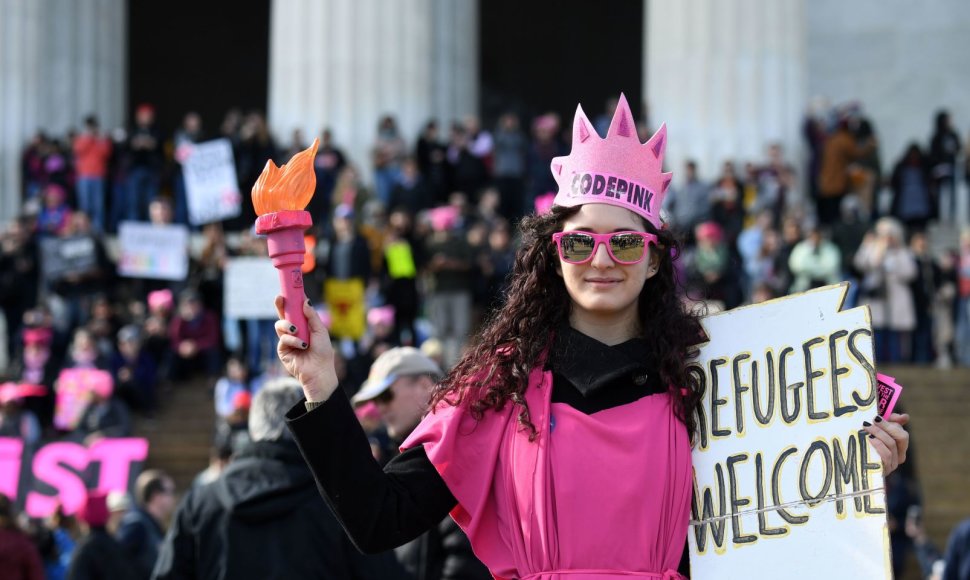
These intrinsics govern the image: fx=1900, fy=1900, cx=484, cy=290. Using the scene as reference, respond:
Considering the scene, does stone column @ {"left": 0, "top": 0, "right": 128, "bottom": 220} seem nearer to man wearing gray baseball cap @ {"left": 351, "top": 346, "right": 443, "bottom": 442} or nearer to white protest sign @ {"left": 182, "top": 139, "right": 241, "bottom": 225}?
white protest sign @ {"left": 182, "top": 139, "right": 241, "bottom": 225}

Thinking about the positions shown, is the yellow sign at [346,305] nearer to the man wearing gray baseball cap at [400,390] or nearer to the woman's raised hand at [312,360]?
the man wearing gray baseball cap at [400,390]

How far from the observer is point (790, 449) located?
441 cm

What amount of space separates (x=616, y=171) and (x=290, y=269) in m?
0.84

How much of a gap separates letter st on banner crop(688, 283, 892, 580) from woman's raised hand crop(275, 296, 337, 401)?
89 centimetres

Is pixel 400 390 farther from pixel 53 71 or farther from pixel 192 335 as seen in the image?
pixel 53 71

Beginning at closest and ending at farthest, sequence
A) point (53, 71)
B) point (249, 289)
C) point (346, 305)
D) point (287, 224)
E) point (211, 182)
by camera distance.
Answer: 1. point (287, 224)
2. point (249, 289)
3. point (346, 305)
4. point (211, 182)
5. point (53, 71)

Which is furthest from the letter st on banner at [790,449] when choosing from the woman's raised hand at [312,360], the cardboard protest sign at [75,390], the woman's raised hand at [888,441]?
the cardboard protest sign at [75,390]

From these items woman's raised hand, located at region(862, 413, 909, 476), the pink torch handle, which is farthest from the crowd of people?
woman's raised hand, located at region(862, 413, 909, 476)

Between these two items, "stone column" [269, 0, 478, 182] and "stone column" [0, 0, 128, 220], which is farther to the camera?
"stone column" [0, 0, 128, 220]

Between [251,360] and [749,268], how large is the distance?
5.09 m

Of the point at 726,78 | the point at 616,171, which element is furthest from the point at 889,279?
the point at 616,171

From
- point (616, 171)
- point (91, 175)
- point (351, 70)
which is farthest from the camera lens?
point (351, 70)

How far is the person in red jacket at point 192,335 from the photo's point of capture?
19.0 metres

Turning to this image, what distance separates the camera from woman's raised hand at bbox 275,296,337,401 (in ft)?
13.8
